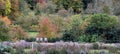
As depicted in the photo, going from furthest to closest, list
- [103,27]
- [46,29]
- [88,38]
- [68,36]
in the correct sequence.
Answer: [46,29]
[68,36]
[103,27]
[88,38]

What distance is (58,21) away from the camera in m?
40.8

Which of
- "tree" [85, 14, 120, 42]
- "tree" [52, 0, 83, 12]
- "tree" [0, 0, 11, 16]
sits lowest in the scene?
"tree" [52, 0, 83, 12]

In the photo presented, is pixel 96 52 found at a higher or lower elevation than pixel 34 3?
higher

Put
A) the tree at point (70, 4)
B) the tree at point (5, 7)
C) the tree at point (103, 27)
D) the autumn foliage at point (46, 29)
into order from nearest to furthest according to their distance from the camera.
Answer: the tree at point (103, 27) → the autumn foliage at point (46, 29) → the tree at point (5, 7) → the tree at point (70, 4)

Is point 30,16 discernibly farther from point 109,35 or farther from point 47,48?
Result: point 47,48

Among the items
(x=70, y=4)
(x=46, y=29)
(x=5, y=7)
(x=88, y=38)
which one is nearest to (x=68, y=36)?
(x=88, y=38)

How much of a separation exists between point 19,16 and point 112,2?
606 inches

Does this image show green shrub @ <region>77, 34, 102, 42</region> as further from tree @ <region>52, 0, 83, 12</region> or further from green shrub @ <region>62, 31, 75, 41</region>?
tree @ <region>52, 0, 83, 12</region>

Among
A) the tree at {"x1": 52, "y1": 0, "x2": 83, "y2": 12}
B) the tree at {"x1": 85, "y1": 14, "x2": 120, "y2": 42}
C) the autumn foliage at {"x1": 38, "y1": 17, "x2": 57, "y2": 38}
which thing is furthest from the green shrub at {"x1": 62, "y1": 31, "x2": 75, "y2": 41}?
the tree at {"x1": 52, "y1": 0, "x2": 83, "y2": 12}

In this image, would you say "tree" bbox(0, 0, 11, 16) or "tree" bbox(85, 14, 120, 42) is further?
"tree" bbox(0, 0, 11, 16)

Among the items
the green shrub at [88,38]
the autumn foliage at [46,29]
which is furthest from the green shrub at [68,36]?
the autumn foliage at [46,29]

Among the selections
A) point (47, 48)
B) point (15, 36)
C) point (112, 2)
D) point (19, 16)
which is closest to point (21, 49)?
point (47, 48)

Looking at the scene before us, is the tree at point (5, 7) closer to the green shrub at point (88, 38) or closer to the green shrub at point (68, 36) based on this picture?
the green shrub at point (68, 36)

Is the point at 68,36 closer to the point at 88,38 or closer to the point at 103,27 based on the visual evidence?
the point at 88,38
